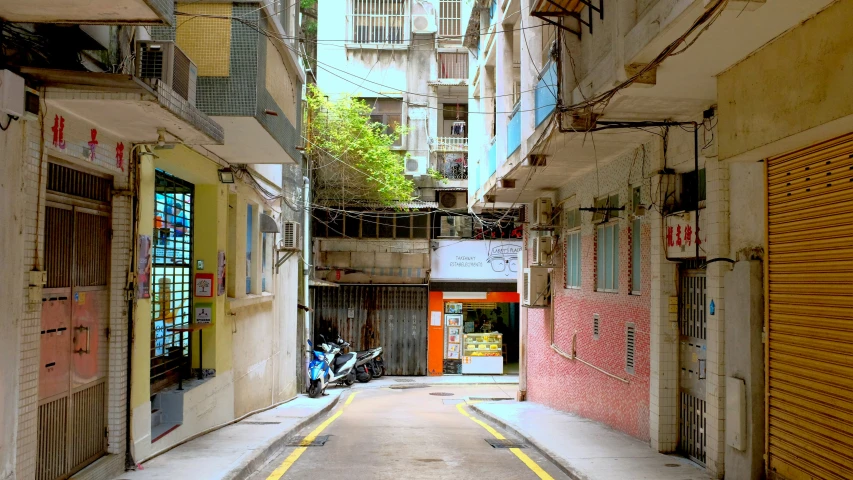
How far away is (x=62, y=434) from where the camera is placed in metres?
6.18

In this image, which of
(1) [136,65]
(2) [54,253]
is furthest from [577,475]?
(1) [136,65]

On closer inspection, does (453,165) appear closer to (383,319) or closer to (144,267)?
(383,319)

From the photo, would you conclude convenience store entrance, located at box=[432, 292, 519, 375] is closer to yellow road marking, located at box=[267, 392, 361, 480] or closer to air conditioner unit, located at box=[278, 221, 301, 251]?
air conditioner unit, located at box=[278, 221, 301, 251]

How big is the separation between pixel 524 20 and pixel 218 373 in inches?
300

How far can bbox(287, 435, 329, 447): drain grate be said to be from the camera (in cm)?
975

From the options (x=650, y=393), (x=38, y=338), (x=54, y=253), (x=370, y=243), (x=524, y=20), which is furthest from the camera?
(x=370, y=243)

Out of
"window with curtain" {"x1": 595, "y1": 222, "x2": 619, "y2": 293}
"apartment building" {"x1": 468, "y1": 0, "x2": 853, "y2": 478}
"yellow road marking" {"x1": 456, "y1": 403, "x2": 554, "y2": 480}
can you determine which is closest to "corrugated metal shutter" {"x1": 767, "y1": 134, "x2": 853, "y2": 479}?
"apartment building" {"x1": 468, "y1": 0, "x2": 853, "y2": 478}

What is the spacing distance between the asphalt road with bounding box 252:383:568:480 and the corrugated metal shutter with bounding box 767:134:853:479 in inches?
104

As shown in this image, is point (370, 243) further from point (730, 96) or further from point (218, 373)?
point (730, 96)

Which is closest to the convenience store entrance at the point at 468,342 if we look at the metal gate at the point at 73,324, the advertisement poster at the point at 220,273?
the advertisement poster at the point at 220,273

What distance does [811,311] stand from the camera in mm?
5871

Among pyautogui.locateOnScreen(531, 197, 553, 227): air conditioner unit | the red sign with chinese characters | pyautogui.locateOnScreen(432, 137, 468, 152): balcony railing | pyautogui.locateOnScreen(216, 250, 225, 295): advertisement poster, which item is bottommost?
pyautogui.locateOnScreen(216, 250, 225, 295): advertisement poster

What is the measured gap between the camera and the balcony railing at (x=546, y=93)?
9.13m

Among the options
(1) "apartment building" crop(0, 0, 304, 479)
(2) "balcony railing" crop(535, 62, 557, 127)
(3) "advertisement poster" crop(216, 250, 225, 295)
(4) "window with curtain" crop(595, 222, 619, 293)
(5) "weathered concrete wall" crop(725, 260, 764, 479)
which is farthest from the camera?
(4) "window with curtain" crop(595, 222, 619, 293)
